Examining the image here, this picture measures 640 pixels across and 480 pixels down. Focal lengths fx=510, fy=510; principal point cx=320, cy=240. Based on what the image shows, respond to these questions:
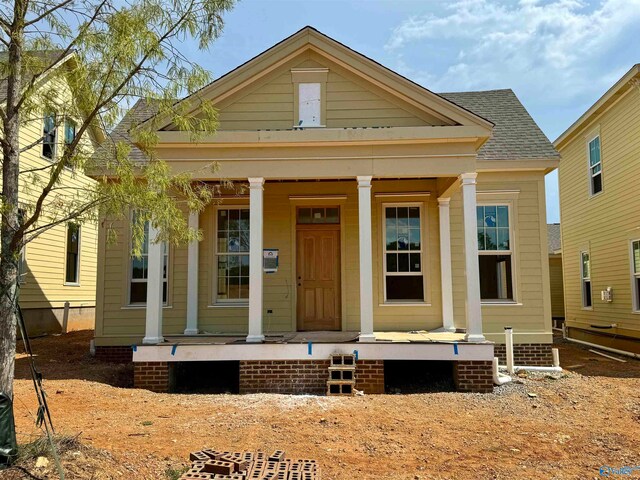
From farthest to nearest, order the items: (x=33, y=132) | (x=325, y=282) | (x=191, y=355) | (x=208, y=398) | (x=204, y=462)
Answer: (x=33, y=132), (x=325, y=282), (x=191, y=355), (x=208, y=398), (x=204, y=462)

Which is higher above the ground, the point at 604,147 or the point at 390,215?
the point at 604,147

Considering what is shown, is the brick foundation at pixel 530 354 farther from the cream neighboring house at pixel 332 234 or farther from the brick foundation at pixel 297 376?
the brick foundation at pixel 297 376

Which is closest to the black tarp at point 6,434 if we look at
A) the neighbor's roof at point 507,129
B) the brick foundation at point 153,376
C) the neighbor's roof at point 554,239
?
the brick foundation at point 153,376

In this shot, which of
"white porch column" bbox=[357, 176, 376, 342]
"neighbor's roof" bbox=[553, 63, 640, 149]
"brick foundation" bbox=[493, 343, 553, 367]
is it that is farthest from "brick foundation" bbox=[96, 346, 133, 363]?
"neighbor's roof" bbox=[553, 63, 640, 149]

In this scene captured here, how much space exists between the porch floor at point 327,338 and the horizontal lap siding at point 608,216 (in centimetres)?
641

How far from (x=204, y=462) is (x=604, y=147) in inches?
550

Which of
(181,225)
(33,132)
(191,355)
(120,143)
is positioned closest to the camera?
(120,143)

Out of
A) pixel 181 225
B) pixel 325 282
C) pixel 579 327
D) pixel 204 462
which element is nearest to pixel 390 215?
pixel 325 282

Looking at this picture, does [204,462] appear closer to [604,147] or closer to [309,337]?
[309,337]

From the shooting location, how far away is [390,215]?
10.7 metres

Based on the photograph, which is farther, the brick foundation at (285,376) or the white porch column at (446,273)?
the white porch column at (446,273)

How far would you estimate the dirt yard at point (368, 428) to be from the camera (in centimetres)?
480

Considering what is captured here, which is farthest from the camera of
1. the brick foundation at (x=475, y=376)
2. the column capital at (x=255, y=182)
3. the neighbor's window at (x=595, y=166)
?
the neighbor's window at (x=595, y=166)

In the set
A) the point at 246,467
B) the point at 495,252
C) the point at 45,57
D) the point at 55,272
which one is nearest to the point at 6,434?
the point at 246,467
